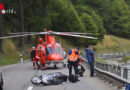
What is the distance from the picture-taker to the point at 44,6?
58.0 metres

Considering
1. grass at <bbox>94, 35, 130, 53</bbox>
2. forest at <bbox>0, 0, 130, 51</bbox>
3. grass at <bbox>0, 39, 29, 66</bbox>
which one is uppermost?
forest at <bbox>0, 0, 130, 51</bbox>

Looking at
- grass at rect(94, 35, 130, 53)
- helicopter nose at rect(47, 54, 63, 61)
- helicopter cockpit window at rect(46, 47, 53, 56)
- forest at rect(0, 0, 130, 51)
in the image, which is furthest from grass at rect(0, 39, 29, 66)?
grass at rect(94, 35, 130, 53)

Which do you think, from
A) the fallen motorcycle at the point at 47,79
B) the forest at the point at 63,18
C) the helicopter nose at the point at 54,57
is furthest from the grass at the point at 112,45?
the fallen motorcycle at the point at 47,79

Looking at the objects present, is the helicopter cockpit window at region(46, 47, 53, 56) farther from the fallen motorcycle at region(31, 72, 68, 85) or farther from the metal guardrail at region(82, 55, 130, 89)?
the fallen motorcycle at region(31, 72, 68, 85)

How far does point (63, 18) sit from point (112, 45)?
58.3 feet

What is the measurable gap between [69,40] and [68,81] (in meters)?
52.1

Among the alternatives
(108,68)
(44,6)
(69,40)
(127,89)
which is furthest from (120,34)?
(127,89)

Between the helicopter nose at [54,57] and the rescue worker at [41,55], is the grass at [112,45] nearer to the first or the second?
the rescue worker at [41,55]

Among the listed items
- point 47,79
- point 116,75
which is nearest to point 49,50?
point 47,79

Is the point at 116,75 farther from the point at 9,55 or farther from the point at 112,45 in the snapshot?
the point at 112,45

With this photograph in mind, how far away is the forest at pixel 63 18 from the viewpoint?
53.5 metres

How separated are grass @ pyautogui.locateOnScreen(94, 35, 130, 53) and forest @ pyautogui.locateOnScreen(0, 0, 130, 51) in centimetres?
195

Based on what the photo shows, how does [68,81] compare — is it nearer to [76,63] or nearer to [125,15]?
[76,63]

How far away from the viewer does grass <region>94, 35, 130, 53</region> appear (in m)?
73.1
